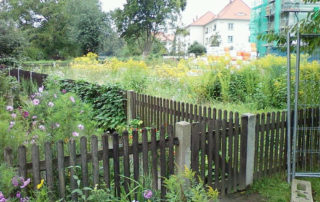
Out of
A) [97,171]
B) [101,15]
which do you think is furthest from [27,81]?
[101,15]

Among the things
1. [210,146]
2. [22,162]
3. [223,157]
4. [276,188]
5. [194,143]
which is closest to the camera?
[22,162]

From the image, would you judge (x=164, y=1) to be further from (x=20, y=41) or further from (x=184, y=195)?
(x=184, y=195)

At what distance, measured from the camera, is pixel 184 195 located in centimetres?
231

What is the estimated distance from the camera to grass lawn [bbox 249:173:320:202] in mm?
3324

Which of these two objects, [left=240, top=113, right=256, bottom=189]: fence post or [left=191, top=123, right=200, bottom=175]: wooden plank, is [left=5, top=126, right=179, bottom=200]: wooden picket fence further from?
[left=240, top=113, right=256, bottom=189]: fence post

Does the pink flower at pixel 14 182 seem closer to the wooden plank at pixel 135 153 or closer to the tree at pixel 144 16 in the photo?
the wooden plank at pixel 135 153

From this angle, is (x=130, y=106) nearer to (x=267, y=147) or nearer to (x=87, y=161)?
(x=267, y=147)

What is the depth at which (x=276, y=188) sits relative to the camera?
3.55 meters

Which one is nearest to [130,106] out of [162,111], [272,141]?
[162,111]

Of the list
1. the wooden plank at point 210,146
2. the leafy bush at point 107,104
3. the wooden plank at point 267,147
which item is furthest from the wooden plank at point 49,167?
the leafy bush at point 107,104

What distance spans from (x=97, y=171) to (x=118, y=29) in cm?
4168

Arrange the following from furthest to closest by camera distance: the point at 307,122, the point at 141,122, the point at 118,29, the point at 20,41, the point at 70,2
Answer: the point at 118,29
the point at 70,2
the point at 20,41
the point at 141,122
the point at 307,122

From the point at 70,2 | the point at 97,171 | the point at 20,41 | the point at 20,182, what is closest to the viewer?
the point at 20,182

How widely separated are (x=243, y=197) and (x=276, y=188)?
0.47m
